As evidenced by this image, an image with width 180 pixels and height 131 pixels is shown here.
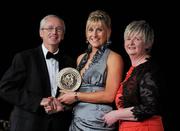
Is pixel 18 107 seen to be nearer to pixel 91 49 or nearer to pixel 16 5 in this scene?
pixel 91 49

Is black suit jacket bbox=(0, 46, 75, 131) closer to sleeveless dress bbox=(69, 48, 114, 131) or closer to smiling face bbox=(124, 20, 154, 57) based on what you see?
sleeveless dress bbox=(69, 48, 114, 131)

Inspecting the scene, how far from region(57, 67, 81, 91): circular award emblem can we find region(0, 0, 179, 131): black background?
1195 millimetres

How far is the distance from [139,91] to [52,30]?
89 centimetres

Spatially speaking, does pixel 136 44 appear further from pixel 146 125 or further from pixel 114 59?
pixel 146 125

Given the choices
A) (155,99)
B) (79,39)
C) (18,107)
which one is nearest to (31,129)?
(18,107)

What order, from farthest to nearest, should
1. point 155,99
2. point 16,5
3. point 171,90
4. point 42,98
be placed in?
point 16,5, point 171,90, point 42,98, point 155,99

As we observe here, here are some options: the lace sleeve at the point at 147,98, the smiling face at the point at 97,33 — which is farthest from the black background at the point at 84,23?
the lace sleeve at the point at 147,98

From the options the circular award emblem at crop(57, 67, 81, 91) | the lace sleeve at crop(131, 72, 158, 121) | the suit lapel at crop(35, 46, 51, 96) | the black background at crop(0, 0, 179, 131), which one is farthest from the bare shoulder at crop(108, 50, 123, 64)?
the black background at crop(0, 0, 179, 131)

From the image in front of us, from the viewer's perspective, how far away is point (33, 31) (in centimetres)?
493

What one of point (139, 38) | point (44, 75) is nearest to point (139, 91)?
point (139, 38)

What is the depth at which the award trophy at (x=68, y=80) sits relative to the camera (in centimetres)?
351

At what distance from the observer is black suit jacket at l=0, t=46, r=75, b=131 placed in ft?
11.6

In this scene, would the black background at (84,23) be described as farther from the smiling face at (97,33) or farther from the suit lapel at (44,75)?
the suit lapel at (44,75)

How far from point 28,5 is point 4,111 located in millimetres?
1126
